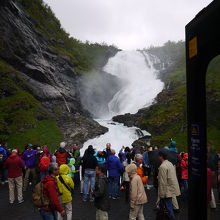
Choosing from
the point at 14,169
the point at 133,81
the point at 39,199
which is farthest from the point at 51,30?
the point at 39,199

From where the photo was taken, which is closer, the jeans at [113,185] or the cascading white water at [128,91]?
the jeans at [113,185]

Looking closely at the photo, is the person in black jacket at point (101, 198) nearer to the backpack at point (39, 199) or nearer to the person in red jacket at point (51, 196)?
the person in red jacket at point (51, 196)

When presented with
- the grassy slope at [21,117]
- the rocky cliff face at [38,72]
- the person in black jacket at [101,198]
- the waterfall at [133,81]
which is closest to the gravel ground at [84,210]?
the person in black jacket at [101,198]

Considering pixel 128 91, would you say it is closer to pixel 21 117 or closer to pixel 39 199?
pixel 21 117

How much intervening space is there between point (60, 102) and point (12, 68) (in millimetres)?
8630

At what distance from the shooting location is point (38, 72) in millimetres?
38875

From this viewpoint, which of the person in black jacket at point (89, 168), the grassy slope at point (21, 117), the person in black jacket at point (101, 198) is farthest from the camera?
the grassy slope at point (21, 117)

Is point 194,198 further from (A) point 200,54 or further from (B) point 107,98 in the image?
(B) point 107,98

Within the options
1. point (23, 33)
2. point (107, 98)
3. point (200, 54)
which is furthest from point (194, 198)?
point (107, 98)

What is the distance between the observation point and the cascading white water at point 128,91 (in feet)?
104

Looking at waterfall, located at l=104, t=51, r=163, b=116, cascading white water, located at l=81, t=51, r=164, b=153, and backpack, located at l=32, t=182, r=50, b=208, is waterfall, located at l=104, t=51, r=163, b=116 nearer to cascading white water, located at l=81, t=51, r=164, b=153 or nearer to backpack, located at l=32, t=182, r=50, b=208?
cascading white water, located at l=81, t=51, r=164, b=153

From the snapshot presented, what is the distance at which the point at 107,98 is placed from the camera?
60.9 m

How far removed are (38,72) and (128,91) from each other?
2737 cm

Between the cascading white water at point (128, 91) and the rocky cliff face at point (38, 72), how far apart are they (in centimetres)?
233
